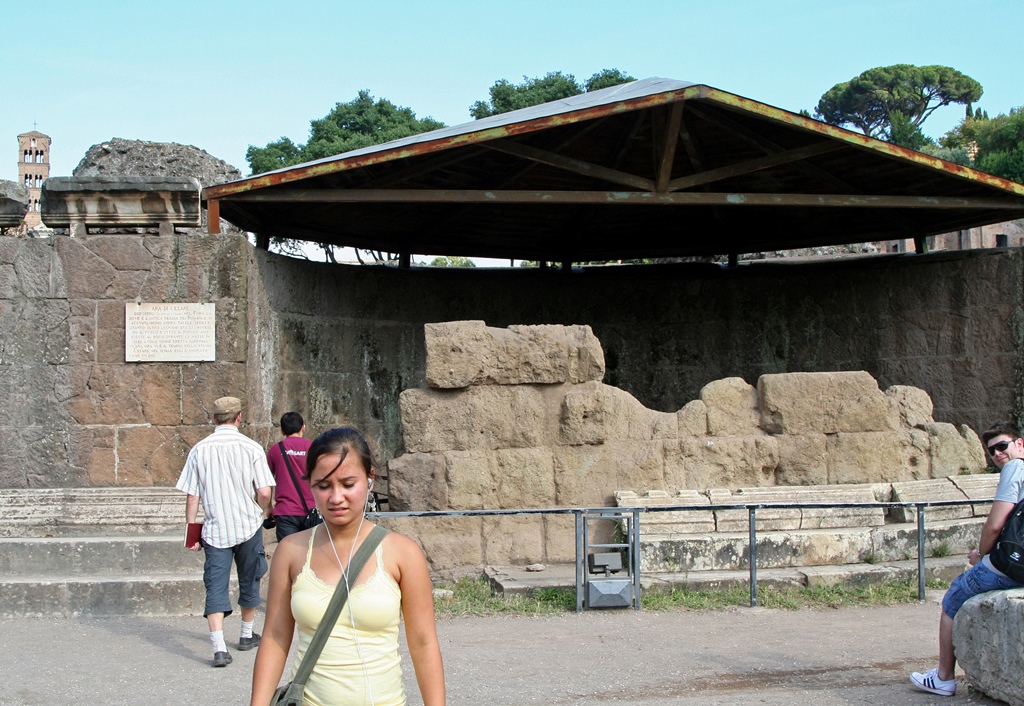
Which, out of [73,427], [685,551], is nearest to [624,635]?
[685,551]

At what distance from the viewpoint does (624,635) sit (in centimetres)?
643

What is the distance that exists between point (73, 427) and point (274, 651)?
6.82 metres

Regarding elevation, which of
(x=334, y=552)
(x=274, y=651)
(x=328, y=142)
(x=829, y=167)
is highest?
(x=328, y=142)

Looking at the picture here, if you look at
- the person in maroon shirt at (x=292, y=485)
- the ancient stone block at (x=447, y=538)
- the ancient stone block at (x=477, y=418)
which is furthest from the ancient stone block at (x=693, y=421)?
the person in maroon shirt at (x=292, y=485)

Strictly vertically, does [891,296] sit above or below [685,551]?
above

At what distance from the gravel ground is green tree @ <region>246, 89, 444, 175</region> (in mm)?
29197

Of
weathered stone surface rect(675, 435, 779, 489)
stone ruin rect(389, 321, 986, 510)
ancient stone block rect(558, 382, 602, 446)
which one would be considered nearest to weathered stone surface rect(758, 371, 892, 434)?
stone ruin rect(389, 321, 986, 510)

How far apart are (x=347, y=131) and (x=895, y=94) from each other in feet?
133

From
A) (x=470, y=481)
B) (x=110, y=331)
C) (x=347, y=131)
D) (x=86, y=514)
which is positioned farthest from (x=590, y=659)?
(x=347, y=131)

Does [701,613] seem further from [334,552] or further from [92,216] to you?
[92,216]

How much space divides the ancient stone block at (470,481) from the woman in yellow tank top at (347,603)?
5.37m

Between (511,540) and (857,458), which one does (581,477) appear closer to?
(511,540)

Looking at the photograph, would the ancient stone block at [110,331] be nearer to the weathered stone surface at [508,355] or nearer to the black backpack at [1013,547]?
the weathered stone surface at [508,355]

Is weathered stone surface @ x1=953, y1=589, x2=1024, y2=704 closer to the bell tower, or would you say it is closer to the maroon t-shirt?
the maroon t-shirt
